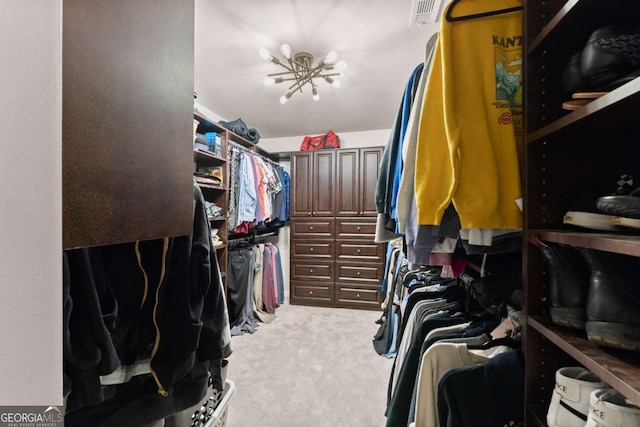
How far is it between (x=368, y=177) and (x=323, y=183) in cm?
60

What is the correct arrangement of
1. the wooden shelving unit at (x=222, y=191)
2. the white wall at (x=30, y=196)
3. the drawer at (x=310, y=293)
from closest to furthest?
the white wall at (x=30, y=196)
the wooden shelving unit at (x=222, y=191)
the drawer at (x=310, y=293)

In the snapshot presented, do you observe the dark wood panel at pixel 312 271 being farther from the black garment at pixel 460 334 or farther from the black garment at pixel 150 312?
the black garment at pixel 150 312

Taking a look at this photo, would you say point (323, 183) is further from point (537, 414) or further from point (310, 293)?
point (537, 414)

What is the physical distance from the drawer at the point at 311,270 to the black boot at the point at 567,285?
290 cm

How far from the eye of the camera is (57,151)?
37 cm

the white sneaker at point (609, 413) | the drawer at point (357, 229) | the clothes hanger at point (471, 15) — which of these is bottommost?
the white sneaker at point (609, 413)

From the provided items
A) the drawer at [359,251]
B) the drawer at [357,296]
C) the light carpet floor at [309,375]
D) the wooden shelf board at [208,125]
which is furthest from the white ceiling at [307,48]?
the light carpet floor at [309,375]

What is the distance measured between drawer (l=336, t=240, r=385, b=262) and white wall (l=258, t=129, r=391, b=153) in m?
1.38

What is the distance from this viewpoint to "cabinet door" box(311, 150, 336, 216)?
3461 mm

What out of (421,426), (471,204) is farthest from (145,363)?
(471,204)

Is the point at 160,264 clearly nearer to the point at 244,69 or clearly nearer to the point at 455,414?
the point at 455,414

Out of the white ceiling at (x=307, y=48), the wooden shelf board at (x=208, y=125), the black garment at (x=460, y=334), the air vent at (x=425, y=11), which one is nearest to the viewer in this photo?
the black garment at (x=460, y=334)

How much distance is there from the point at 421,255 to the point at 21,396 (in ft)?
2.86

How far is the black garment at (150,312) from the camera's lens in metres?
0.65
